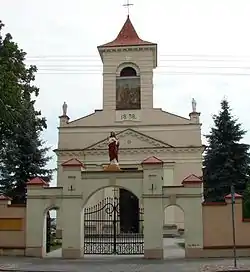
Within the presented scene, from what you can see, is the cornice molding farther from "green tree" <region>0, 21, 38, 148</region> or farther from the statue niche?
"green tree" <region>0, 21, 38, 148</region>

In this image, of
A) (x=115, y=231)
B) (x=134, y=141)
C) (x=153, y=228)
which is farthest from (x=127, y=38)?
(x=153, y=228)

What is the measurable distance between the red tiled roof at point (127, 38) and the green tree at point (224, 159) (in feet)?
26.8

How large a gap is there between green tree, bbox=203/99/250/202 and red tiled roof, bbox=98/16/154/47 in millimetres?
8156

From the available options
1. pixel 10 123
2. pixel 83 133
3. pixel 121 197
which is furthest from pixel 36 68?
pixel 83 133

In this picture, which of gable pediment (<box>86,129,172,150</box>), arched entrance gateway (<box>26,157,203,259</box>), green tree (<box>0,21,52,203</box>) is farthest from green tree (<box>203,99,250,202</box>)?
arched entrance gateway (<box>26,157,203,259</box>)

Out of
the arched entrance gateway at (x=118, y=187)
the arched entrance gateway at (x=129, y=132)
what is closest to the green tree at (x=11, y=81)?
the arched entrance gateway at (x=118, y=187)

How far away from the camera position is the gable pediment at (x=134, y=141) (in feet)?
122

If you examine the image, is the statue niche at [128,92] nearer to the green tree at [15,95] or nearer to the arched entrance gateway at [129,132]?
the arched entrance gateway at [129,132]

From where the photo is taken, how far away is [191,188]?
1853cm

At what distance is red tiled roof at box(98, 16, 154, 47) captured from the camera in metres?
40.0

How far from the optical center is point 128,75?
39.8 metres

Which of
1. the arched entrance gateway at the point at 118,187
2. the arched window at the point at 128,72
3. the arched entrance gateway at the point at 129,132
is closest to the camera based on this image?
the arched entrance gateway at the point at 118,187

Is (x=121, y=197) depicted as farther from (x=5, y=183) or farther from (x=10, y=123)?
(x=10, y=123)

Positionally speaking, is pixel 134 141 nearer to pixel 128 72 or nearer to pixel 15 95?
pixel 128 72
